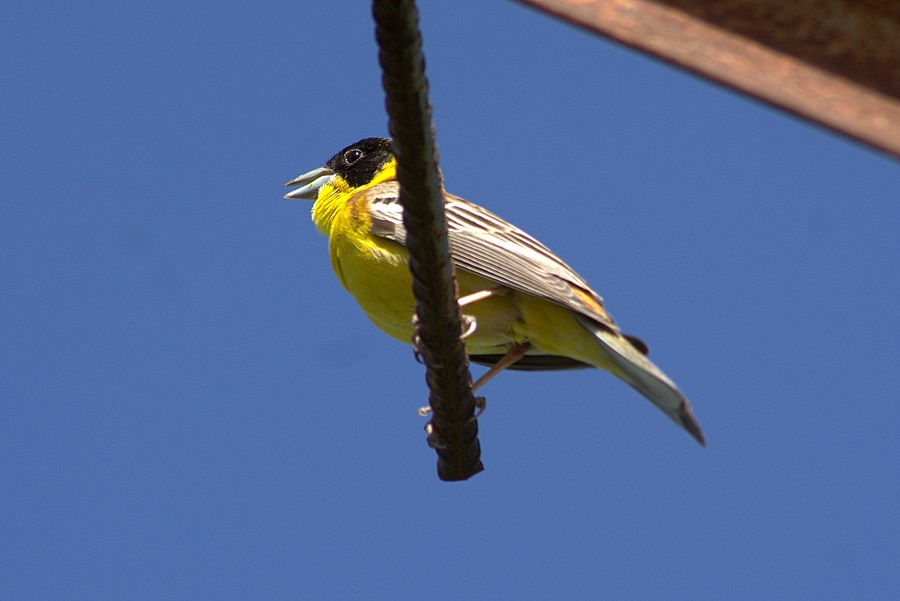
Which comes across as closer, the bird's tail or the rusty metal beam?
the rusty metal beam

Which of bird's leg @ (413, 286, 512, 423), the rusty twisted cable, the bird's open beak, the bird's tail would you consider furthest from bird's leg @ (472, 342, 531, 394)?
the bird's open beak

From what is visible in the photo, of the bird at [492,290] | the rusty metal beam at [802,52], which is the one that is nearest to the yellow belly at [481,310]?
the bird at [492,290]

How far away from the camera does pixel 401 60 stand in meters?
2.91

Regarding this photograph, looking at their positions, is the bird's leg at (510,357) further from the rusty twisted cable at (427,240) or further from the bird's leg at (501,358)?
the rusty twisted cable at (427,240)

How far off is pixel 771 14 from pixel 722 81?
0.62 ft

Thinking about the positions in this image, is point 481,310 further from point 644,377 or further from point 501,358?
point 644,377

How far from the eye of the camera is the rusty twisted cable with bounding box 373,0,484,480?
2.90 meters

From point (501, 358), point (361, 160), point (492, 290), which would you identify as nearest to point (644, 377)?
point (492, 290)

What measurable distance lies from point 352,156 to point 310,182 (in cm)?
33

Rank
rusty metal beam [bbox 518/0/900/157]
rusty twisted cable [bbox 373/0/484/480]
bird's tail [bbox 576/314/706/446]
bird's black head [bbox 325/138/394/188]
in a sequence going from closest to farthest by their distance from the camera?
rusty metal beam [bbox 518/0/900/157] < rusty twisted cable [bbox 373/0/484/480] < bird's tail [bbox 576/314/706/446] < bird's black head [bbox 325/138/394/188]

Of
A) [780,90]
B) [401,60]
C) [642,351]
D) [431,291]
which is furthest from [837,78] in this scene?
[642,351]

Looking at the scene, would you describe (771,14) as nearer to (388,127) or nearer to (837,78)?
(837,78)

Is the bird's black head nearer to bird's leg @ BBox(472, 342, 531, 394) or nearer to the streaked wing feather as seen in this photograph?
the streaked wing feather

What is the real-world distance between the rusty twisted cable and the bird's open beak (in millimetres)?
3000
